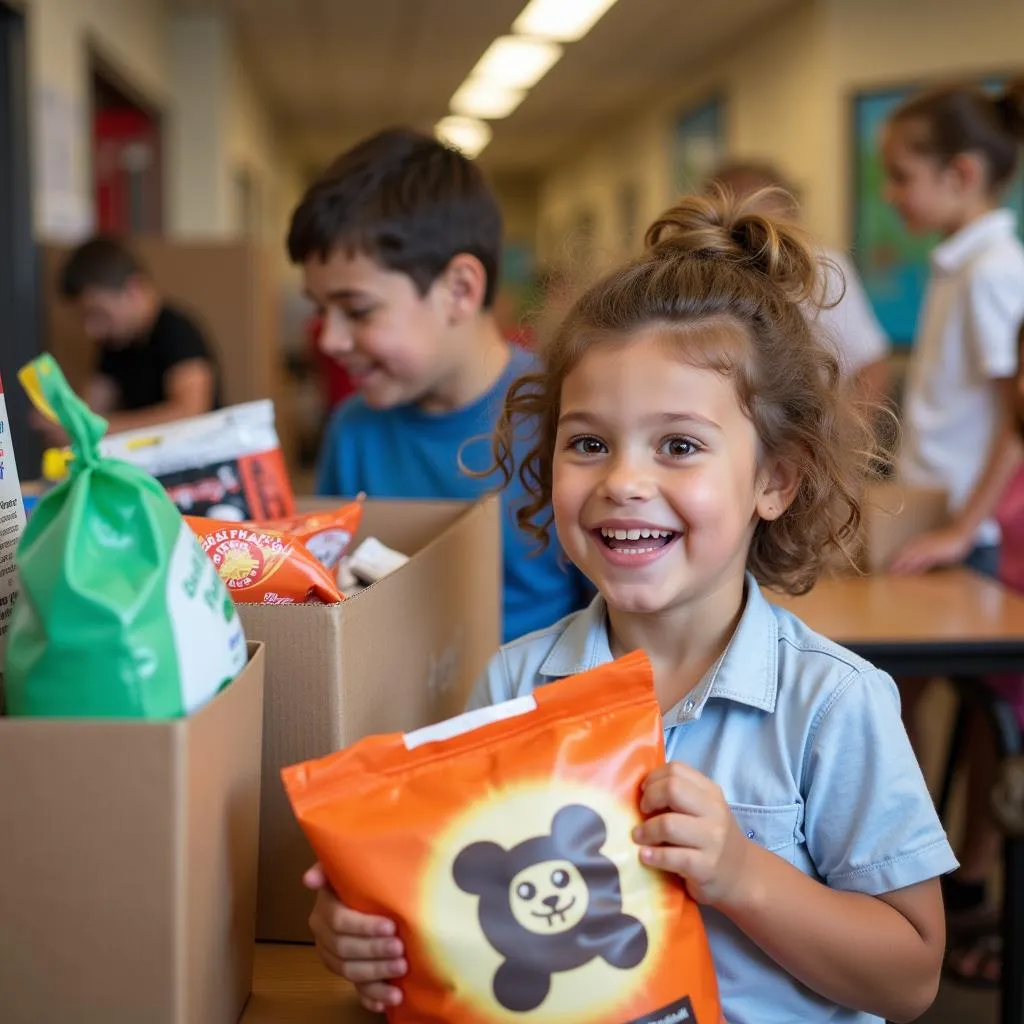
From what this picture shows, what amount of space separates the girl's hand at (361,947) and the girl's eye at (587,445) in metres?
0.37

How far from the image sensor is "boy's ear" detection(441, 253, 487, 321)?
1543 mm

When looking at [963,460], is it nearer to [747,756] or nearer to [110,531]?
[747,756]

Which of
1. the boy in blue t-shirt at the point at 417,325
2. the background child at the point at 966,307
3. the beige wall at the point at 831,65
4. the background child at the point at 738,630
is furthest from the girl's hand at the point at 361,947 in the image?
the beige wall at the point at 831,65

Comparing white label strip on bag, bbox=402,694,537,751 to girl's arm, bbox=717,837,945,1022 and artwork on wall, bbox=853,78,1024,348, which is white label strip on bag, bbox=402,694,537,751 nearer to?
girl's arm, bbox=717,837,945,1022

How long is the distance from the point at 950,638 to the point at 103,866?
1.36 meters

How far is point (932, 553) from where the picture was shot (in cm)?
217

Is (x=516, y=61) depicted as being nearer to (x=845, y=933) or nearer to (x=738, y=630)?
(x=738, y=630)

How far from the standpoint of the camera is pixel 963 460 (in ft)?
8.26

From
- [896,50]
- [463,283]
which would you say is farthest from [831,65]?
[463,283]

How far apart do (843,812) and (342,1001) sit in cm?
34

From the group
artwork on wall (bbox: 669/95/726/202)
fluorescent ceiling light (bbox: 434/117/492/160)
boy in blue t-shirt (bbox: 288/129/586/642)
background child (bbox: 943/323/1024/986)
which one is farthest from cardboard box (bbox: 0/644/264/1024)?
fluorescent ceiling light (bbox: 434/117/492/160)

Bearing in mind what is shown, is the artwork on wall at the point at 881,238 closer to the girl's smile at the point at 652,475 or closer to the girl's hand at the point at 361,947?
the girl's smile at the point at 652,475

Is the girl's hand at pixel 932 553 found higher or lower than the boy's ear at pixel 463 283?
lower

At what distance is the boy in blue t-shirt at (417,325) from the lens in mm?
1466
